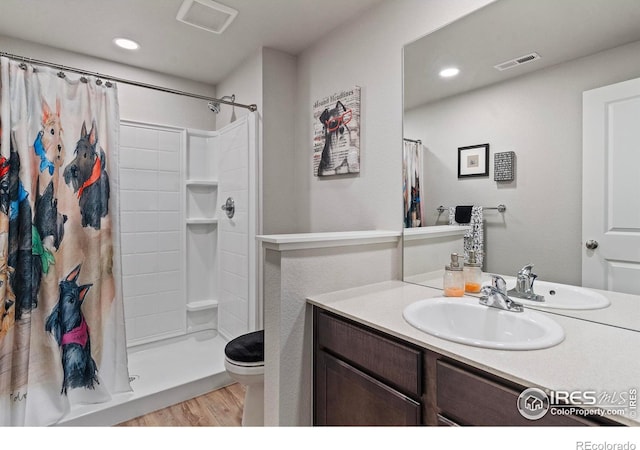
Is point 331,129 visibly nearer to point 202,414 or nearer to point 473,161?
point 473,161

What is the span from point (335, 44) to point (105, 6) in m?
1.34

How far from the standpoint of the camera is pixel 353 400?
3.93ft

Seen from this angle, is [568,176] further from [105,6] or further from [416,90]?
[105,6]

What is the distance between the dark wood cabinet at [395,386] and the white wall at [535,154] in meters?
0.67

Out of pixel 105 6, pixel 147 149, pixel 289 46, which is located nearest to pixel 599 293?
pixel 289 46

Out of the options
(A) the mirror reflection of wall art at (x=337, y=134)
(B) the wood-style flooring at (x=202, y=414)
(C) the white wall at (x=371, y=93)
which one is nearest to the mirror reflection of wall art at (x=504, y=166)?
(C) the white wall at (x=371, y=93)

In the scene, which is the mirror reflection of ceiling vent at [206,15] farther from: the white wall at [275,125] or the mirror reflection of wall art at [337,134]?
the mirror reflection of wall art at [337,134]

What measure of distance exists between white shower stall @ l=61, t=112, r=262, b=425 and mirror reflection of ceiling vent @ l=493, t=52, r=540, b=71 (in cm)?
156

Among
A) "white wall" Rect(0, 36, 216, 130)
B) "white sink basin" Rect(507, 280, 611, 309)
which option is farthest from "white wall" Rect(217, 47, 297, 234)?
"white sink basin" Rect(507, 280, 611, 309)

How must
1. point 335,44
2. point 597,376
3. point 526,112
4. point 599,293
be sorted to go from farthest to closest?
1. point 335,44
2. point 526,112
3. point 599,293
4. point 597,376

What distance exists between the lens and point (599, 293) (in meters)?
1.17

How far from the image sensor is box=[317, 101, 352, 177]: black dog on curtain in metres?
2.07

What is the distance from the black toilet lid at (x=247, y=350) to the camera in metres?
1.67

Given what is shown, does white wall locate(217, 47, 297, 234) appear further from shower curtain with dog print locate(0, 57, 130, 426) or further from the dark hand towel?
the dark hand towel
